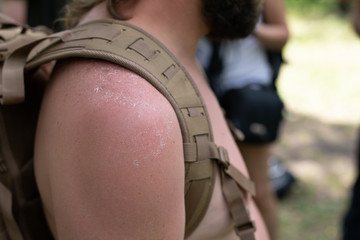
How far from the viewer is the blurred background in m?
3.78

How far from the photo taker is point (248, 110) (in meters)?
2.46

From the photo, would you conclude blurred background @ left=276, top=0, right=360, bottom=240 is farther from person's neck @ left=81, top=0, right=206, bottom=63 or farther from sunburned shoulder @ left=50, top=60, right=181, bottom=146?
sunburned shoulder @ left=50, top=60, right=181, bottom=146

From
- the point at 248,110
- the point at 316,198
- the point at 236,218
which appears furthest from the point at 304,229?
the point at 236,218

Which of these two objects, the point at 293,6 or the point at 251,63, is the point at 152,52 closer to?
the point at 251,63

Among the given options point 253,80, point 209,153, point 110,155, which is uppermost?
point 110,155

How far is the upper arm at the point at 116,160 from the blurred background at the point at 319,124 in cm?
200

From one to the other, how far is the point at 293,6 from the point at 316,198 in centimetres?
652

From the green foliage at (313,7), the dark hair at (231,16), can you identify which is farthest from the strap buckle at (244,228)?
the green foliage at (313,7)

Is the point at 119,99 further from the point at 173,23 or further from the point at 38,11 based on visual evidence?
the point at 38,11

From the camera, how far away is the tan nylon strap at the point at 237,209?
1185 mm

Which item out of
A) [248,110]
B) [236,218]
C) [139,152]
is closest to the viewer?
[139,152]

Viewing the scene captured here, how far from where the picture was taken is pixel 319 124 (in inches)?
209

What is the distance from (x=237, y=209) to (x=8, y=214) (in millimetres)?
559

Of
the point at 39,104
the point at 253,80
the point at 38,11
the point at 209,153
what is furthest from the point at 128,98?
the point at 38,11
